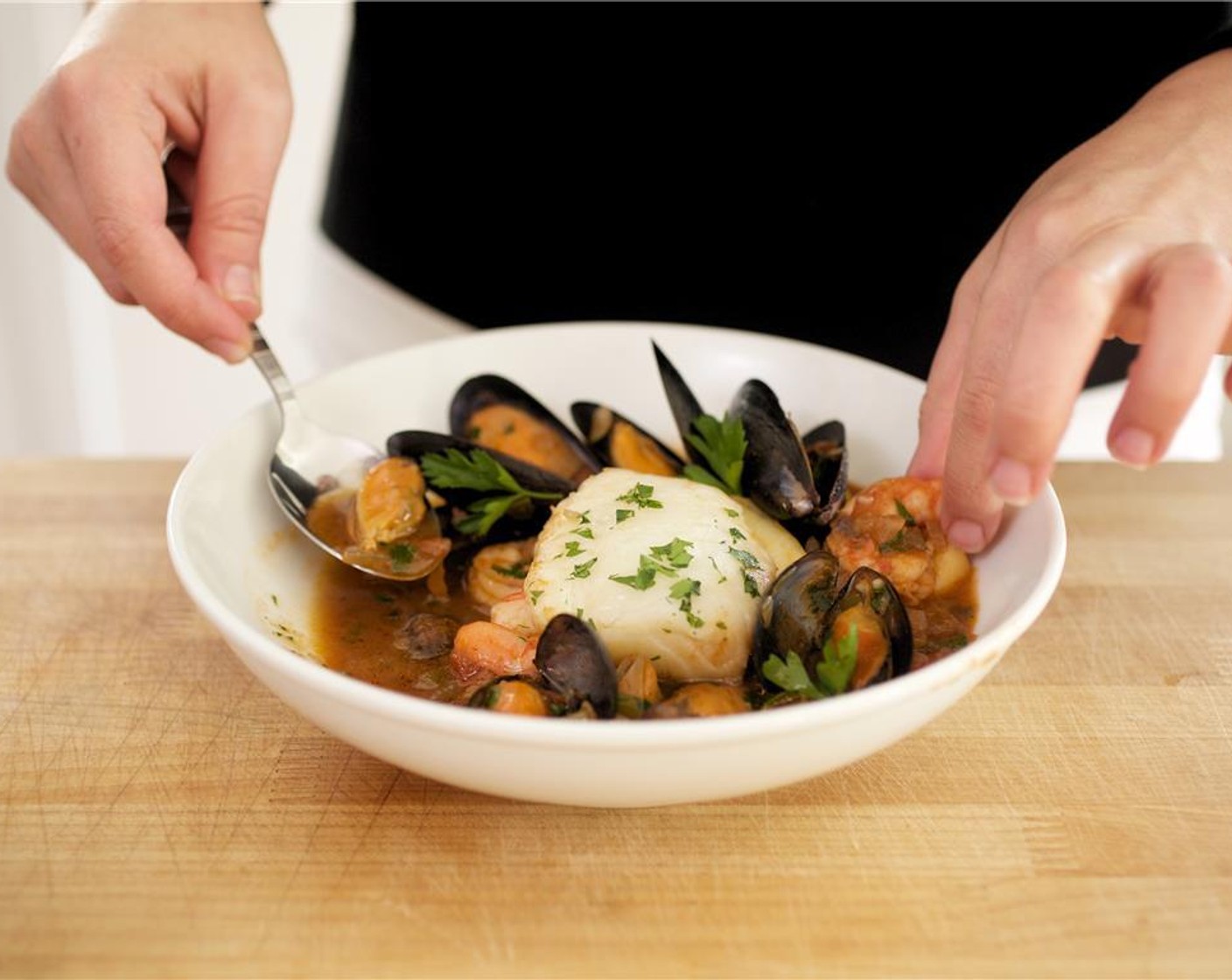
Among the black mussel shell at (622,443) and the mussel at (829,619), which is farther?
the black mussel shell at (622,443)

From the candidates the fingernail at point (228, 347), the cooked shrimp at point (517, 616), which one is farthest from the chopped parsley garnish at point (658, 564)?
the fingernail at point (228, 347)

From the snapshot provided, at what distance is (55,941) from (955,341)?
1.42 m

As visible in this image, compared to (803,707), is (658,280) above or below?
below

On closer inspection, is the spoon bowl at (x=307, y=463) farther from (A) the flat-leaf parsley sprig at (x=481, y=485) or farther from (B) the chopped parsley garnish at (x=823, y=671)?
(B) the chopped parsley garnish at (x=823, y=671)

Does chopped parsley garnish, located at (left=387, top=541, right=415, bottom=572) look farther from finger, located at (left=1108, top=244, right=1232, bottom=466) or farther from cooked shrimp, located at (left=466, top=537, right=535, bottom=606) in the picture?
finger, located at (left=1108, top=244, right=1232, bottom=466)

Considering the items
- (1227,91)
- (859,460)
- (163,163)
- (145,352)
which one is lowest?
(145,352)

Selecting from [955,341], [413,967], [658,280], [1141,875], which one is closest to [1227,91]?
[955,341]

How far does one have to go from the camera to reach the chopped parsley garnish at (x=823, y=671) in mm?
1444

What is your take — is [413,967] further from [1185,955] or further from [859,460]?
[859,460]

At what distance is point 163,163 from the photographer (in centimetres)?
219

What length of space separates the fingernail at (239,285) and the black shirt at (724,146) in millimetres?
837

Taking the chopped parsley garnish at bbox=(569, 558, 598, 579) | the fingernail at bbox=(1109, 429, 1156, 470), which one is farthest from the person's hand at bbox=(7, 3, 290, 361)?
the fingernail at bbox=(1109, 429, 1156, 470)

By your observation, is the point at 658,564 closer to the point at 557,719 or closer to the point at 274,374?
the point at 557,719

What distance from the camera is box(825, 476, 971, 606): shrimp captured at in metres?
1.75
